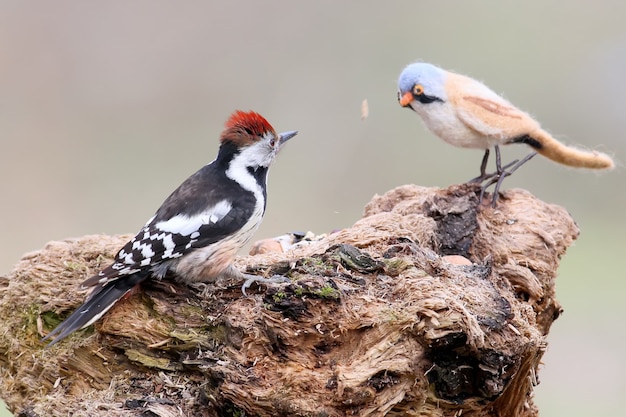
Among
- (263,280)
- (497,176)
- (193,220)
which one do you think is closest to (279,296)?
(263,280)

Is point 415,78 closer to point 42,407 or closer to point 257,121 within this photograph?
point 257,121

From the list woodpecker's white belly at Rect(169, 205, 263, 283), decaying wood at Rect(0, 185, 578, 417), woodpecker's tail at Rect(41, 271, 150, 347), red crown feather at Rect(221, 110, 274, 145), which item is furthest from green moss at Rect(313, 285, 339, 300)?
red crown feather at Rect(221, 110, 274, 145)

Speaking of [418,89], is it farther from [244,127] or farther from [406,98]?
[244,127]

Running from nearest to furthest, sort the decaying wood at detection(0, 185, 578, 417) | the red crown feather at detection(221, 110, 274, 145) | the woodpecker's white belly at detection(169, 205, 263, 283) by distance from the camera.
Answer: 1. the decaying wood at detection(0, 185, 578, 417)
2. the woodpecker's white belly at detection(169, 205, 263, 283)
3. the red crown feather at detection(221, 110, 274, 145)

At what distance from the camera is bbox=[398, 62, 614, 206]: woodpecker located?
12.2 feet

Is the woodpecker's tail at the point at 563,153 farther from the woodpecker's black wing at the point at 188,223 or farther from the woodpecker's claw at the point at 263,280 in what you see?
the woodpecker's claw at the point at 263,280

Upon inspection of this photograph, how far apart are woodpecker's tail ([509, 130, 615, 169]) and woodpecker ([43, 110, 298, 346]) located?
4.00ft

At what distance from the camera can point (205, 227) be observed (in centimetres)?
292

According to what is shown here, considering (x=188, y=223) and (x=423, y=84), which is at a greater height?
(x=423, y=84)

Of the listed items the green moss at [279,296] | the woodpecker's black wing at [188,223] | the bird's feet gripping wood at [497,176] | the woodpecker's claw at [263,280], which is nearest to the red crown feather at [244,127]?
the woodpecker's black wing at [188,223]

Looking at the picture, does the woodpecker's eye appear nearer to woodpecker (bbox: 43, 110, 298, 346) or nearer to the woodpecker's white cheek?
woodpecker (bbox: 43, 110, 298, 346)

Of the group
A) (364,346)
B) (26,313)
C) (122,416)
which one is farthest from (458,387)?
(26,313)

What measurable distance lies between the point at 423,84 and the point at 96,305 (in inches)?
71.3

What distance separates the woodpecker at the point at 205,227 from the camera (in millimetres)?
2713
